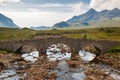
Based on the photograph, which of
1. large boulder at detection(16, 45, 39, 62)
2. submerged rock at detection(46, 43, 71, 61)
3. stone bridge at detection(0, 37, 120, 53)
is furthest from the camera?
submerged rock at detection(46, 43, 71, 61)

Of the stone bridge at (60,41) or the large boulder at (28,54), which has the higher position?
the stone bridge at (60,41)

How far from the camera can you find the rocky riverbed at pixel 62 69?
77.9 meters

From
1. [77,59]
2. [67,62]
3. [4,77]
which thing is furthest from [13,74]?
[77,59]

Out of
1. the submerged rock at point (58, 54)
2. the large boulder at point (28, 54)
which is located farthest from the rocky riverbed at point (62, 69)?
the submerged rock at point (58, 54)

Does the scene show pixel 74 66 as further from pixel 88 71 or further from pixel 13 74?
pixel 13 74

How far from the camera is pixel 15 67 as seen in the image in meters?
95.2

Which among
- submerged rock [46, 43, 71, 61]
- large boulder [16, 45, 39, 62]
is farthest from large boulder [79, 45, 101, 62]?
large boulder [16, 45, 39, 62]

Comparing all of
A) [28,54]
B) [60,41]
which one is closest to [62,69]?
[60,41]

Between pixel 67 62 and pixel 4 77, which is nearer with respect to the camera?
pixel 4 77

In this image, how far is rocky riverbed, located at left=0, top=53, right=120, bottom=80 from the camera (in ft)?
256

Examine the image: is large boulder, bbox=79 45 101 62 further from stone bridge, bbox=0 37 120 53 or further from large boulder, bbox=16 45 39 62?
large boulder, bbox=16 45 39 62

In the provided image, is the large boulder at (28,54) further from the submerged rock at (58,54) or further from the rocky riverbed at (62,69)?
the rocky riverbed at (62,69)

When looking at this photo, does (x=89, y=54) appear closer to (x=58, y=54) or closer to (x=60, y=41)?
(x=58, y=54)

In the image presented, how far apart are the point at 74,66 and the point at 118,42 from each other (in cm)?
2806
